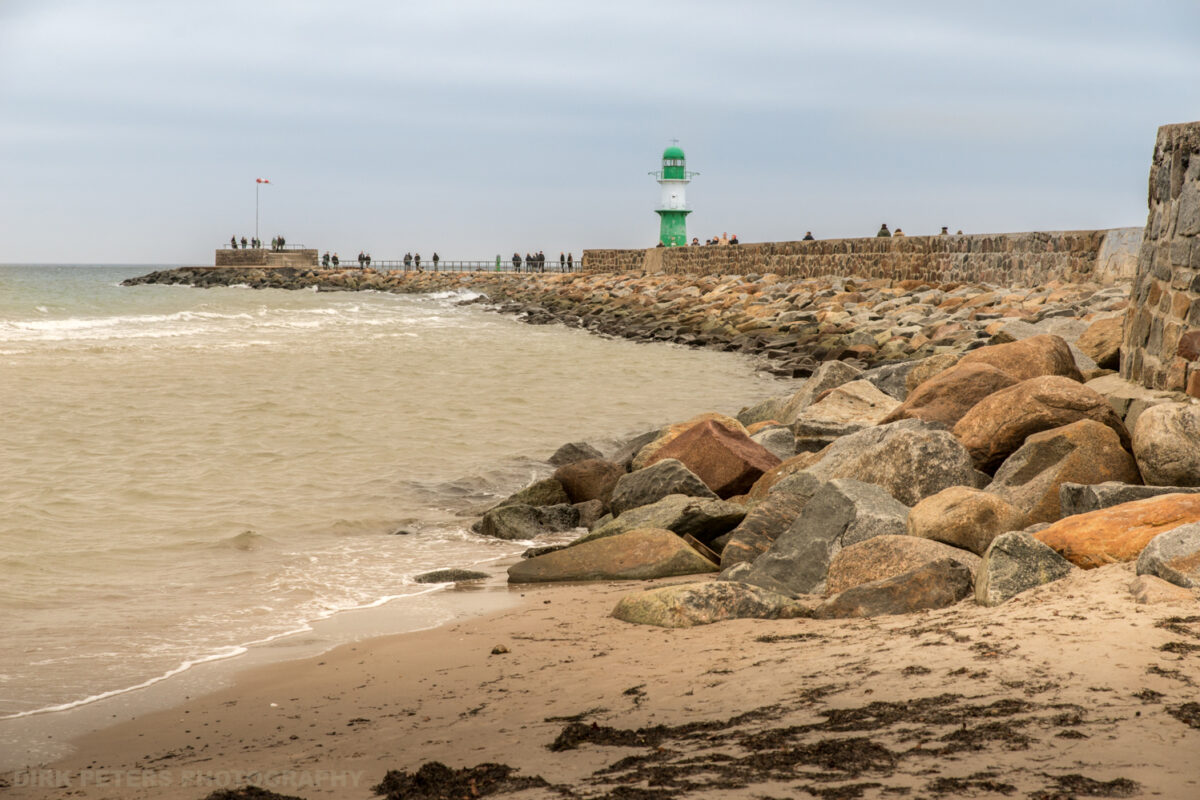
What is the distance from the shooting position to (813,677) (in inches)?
128

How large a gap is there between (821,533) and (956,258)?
699 inches

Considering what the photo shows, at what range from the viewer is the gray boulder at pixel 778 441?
7.85 metres

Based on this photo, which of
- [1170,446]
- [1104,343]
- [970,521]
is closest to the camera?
[970,521]

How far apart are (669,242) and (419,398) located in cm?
3420

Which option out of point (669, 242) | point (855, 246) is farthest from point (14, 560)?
point (669, 242)

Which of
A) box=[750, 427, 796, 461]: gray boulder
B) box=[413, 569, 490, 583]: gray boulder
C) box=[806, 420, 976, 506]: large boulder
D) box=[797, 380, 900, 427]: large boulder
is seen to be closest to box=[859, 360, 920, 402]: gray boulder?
box=[797, 380, 900, 427]: large boulder

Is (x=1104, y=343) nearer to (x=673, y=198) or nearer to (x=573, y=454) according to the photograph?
(x=573, y=454)

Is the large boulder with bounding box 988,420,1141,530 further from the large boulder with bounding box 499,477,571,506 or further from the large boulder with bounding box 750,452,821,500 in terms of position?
the large boulder with bounding box 499,477,571,506

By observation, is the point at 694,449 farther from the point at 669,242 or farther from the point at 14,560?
the point at 669,242

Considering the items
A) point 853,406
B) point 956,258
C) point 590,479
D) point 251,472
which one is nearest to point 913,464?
point 853,406

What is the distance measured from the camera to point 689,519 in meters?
5.95

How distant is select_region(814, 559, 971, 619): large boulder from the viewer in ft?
13.0

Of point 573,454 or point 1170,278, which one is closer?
point 1170,278

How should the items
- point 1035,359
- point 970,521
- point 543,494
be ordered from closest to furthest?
point 970,521, point 1035,359, point 543,494
